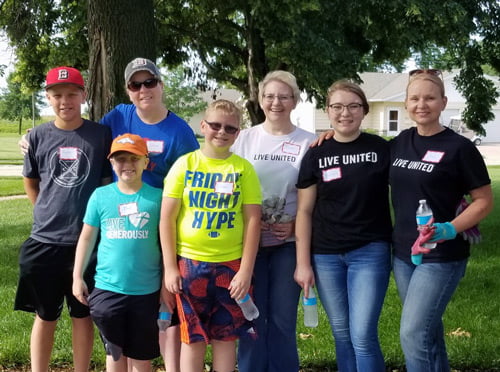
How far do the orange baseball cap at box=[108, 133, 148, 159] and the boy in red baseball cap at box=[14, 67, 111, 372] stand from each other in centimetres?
33

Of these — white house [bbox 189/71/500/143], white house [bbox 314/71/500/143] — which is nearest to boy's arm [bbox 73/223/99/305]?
white house [bbox 189/71/500/143]

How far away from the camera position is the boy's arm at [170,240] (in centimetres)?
327

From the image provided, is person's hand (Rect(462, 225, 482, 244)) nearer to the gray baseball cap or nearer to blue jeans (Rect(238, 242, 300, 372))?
blue jeans (Rect(238, 242, 300, 372))

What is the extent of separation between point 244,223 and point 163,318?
759 mm

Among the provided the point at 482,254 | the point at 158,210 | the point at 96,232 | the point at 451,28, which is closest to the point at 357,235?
the point at 158,210

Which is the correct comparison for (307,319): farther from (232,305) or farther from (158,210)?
(158,210)

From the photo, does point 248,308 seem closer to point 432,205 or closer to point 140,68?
point 432,205

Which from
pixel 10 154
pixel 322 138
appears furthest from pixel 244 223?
pixel 10 154

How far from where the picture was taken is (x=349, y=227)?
11.1 feet

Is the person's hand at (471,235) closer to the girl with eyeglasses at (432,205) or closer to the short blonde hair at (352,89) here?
the girl with eyeglasses at (432,205)

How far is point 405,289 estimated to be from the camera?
3314 millimetres

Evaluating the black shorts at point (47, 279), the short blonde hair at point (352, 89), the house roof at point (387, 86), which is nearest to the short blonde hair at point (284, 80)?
the short blonde hair at point (352, 89)

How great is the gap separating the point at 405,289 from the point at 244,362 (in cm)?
116

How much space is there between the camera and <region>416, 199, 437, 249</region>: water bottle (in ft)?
9.96
